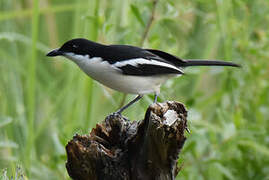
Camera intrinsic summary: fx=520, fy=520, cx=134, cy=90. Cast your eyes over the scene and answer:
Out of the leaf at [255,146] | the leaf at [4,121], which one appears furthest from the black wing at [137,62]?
the leaf at [255,146]

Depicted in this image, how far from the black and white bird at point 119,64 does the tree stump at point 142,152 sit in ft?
2.07

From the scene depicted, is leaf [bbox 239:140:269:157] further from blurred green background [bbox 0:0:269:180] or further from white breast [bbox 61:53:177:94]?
white breast [bbox 61:53:177:94]

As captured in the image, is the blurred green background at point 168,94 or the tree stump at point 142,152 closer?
the tree stump at point 142,152

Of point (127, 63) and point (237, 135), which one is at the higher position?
point (127, 63)

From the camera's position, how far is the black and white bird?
264cm

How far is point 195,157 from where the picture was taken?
11.4 ft

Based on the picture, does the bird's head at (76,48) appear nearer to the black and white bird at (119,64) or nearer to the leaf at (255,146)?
the black and white bird at (119,64)

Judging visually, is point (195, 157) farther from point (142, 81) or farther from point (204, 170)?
point (142, 81)

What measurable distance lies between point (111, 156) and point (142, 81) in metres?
0.77

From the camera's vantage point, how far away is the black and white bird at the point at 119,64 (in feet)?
8.67

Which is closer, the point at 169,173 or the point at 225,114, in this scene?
the point at 169,173

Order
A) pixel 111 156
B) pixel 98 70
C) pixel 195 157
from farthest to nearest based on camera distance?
pixel 195 157
pixel 98 70
pixel 111 156

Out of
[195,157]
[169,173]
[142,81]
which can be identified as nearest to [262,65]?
[195,157]

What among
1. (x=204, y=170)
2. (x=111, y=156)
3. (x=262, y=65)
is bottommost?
(x=204, y=170)
